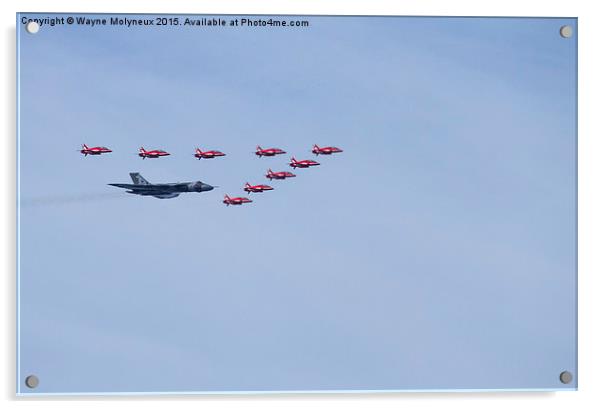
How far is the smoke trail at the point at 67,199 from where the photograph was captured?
11.2 ft

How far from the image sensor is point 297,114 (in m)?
3.50

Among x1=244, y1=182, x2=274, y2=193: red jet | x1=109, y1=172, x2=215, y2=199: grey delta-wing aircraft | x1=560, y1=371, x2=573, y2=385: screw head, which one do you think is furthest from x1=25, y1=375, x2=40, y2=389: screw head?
x1=560, y1=371, x2=573, y2=385: screw head

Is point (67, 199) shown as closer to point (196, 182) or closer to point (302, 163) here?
point (196, 182)

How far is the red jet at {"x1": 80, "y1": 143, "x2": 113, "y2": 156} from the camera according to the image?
3.44 metres

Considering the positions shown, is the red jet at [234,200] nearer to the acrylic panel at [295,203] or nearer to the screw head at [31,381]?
the acrylic panel at [295,203]

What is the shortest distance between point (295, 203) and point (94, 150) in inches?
27.2

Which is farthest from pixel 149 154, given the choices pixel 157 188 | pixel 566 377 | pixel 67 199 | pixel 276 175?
pixel 566 377

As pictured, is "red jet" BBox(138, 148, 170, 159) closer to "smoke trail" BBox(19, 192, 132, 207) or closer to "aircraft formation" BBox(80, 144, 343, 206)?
"aircraft formation" BBox(80, 144, 343, 206)

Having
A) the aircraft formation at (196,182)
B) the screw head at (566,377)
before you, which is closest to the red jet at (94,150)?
the aircraft formation at (196,182)

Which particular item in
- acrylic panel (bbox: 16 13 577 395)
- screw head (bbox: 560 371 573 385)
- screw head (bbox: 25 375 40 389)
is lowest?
screw head (bbox: 560 371 573 385)

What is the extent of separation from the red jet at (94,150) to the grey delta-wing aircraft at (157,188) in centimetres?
11

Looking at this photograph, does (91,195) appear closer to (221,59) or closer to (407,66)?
(221,59)
